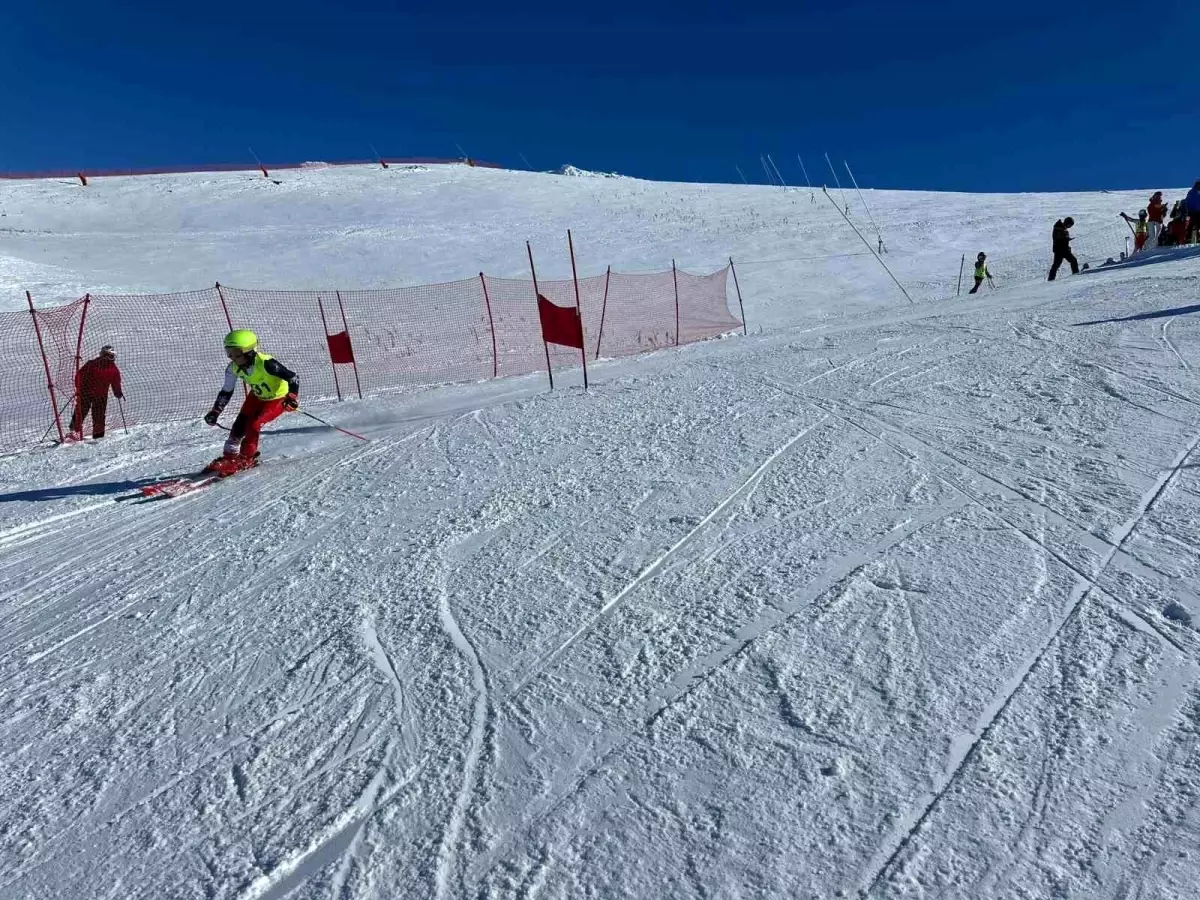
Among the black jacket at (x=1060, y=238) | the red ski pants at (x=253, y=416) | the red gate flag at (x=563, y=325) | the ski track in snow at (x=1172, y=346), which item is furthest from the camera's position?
the black jacket at (x=1060, y=238)

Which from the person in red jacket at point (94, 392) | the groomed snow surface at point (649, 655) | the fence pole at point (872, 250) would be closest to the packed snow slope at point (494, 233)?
the fence pole at point (872, 250)

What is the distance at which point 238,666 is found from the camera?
4.33 meters

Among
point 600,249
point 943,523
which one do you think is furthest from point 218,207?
point 943,523

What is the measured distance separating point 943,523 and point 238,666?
4268mm

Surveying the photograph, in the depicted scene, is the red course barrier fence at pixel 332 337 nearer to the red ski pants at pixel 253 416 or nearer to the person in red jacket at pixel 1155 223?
the red ski pants at pixel 253 416

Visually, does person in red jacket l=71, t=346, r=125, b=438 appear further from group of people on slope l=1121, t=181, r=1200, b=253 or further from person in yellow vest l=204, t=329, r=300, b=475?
group of people on slope l=1121, t=181, r=1200, b=253

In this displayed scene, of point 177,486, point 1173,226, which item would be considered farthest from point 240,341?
point 1173,226

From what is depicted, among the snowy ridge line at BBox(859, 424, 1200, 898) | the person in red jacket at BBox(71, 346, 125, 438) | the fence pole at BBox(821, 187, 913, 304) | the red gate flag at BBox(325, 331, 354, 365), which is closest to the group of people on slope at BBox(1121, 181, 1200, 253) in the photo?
the fence pole at BBox(821, 187, 913, 304)

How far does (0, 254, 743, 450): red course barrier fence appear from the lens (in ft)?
46.5

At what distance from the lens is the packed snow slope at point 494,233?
24.4 metres

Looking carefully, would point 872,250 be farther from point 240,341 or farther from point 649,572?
point 649,572

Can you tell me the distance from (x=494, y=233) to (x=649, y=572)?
30.9 meters

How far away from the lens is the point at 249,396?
8711 millimetres

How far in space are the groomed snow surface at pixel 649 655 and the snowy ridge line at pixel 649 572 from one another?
0.03 m
